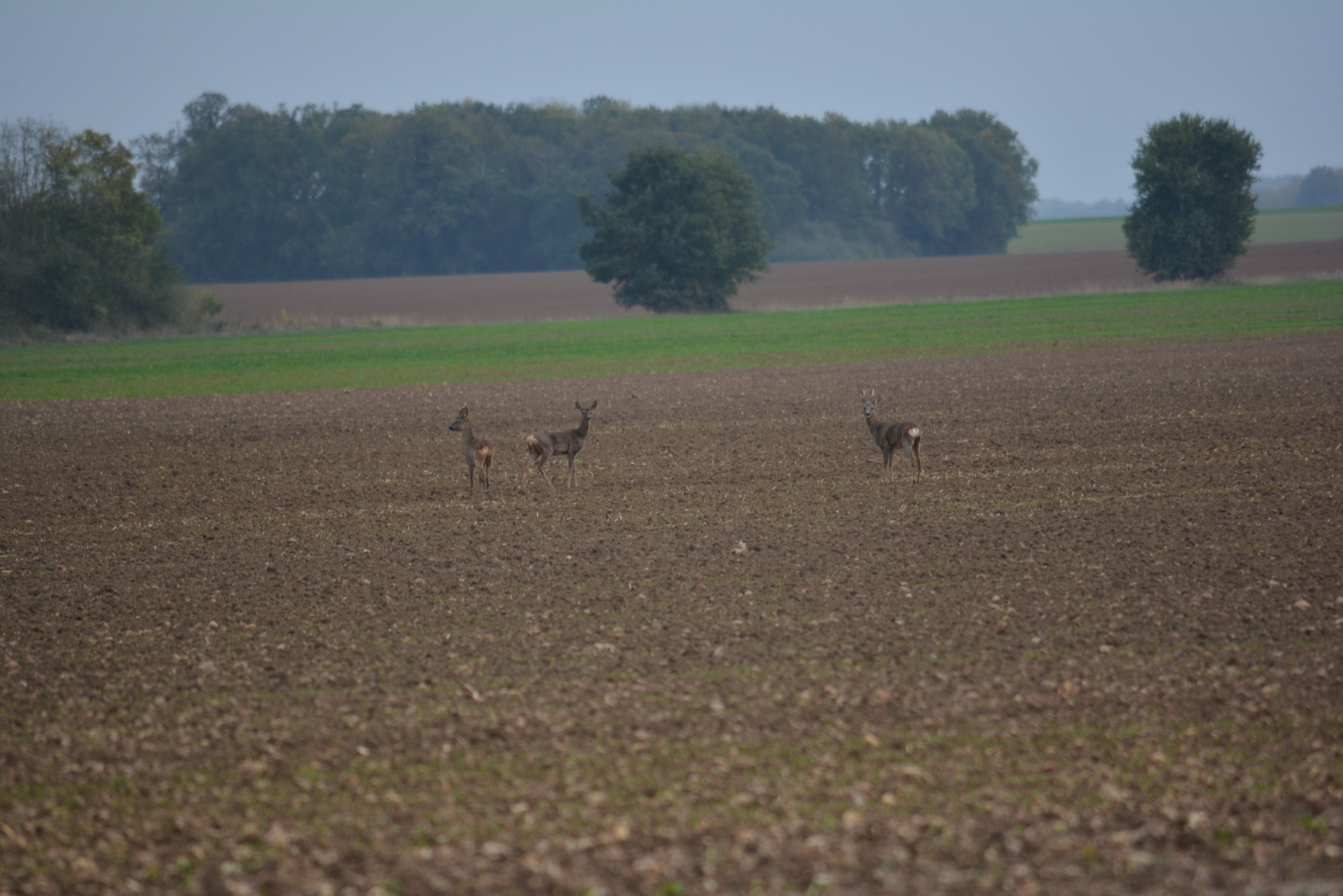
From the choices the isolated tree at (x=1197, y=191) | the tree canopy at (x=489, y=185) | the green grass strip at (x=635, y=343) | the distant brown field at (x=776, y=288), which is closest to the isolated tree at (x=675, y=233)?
the distant brown field at (x=776, y=288)

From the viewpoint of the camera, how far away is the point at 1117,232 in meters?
151

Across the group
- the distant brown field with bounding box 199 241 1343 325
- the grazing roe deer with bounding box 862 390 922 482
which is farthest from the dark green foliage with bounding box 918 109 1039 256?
the grazing roe deer with bounding box 862 390 922 482

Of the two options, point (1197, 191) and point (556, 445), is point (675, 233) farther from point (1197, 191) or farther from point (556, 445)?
point (556, 445)

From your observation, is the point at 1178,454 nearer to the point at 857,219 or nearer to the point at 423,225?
the point at 423,225

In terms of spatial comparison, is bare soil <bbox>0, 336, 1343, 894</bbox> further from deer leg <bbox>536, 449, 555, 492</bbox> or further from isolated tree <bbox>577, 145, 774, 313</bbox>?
isolated tree <bbox>577, 145, 774, 313</bbox>

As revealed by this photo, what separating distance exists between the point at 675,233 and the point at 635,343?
873 inches

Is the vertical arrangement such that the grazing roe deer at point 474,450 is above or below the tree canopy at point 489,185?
below

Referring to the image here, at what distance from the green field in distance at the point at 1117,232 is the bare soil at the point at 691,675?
358ft

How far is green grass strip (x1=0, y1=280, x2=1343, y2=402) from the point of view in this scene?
33.2 metres

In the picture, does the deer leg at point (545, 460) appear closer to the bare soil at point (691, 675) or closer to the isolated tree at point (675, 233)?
the bare soil at point (691, 675)

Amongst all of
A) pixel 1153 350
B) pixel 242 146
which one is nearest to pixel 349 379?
pixel 1153 350

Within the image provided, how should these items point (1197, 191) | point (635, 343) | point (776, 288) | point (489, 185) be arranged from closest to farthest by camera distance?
point (635, 343)
point (1197, 191)
point (776, 288)
point (489, 185)

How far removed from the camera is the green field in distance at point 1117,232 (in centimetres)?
11512

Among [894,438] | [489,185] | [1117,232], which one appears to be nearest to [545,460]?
[894,438]
